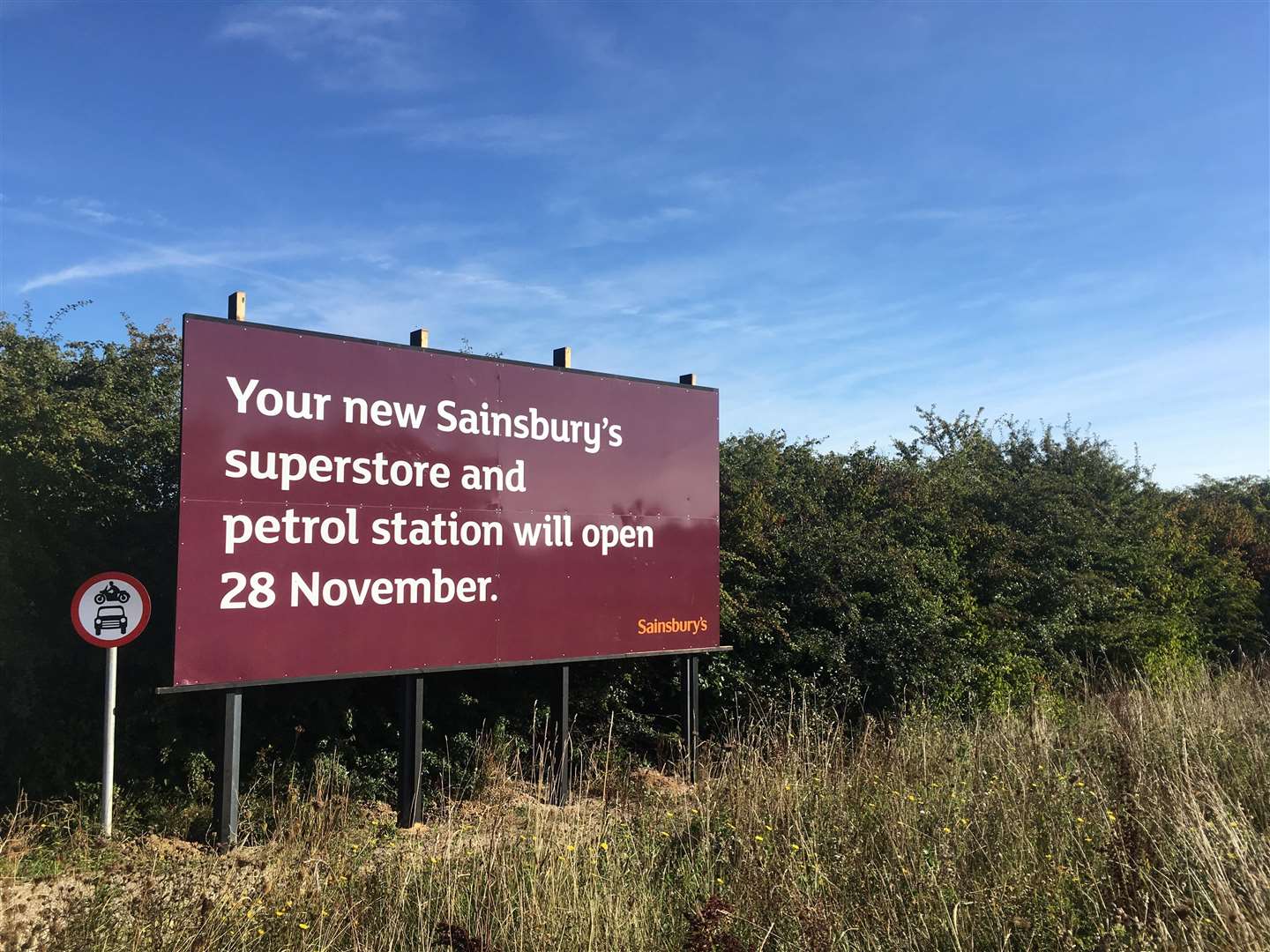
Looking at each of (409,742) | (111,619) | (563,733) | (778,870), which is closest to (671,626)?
(563,733)

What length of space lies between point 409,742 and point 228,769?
4.97 feet

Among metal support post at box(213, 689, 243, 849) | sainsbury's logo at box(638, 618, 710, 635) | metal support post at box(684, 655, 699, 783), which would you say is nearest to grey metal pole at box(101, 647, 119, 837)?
metal support post at box(213, 689, 243, 849)

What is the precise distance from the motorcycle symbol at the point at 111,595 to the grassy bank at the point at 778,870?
1724 mm

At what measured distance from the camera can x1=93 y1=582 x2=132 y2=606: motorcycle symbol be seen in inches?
279

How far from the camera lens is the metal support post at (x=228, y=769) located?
22.5 feet

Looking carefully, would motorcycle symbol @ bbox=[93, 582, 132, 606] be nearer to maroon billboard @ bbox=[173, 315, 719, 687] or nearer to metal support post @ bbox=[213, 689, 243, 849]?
maroon billboard @ bbox=[173, 315, 719, 687]

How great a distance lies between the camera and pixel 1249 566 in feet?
65.0

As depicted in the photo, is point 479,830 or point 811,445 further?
point 811,445

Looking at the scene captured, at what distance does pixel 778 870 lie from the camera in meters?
4.72

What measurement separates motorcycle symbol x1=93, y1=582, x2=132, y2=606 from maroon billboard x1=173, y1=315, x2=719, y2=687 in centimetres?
95

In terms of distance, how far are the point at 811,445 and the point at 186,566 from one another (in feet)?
32.4

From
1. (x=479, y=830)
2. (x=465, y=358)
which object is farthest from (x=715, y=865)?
(x=465, y=358)

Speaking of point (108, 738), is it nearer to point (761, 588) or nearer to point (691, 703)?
point (691, 703)

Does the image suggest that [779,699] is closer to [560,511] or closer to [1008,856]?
[560,511]
